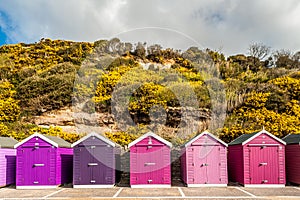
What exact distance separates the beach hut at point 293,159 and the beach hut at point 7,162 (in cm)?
1255

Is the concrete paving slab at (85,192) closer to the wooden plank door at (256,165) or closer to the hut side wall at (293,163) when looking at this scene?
the wooden plank door at (256,165)

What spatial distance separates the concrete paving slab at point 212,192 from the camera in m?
12.5

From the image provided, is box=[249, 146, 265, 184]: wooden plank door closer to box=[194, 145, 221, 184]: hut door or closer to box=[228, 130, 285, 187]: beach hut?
box=[228, 130, 285, 187]: beach hut

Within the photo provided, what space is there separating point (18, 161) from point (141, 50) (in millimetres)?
19382

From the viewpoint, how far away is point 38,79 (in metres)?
26.9

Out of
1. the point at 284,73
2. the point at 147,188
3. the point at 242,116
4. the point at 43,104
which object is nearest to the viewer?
the point at 147,188

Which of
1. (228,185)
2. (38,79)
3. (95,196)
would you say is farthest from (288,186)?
(38,79)

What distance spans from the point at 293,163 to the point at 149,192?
255 inches

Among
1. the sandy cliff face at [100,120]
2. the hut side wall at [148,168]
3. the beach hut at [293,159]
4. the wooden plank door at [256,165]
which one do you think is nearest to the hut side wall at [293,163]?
the beach hut at [293,159]

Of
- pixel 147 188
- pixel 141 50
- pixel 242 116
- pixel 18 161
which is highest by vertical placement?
pixel 141 50

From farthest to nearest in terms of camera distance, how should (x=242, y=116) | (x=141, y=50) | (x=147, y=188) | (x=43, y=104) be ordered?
(x=141, y=50) < (x=43, y=104) < (x=242, y=116) < (x=147, y=188)

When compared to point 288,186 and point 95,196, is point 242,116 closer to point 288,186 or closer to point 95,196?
point 288,186

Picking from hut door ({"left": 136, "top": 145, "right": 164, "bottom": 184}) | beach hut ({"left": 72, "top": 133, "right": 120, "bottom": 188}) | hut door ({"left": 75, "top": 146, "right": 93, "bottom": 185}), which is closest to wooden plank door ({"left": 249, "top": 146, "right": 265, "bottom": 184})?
hut door ({"left": 136, "top": 145, "right": 164, "bottom": 184})

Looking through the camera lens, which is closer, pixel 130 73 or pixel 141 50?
pixel 130 73
